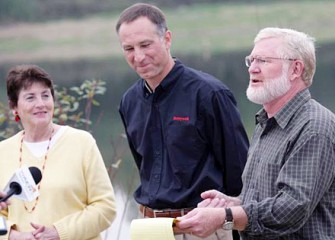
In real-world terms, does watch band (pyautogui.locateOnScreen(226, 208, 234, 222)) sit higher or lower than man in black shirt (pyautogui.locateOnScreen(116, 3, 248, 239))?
lower

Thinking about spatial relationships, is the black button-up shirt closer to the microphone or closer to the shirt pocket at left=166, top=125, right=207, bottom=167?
the shirt pocket at left=166, top=125, right=207, bottom=167

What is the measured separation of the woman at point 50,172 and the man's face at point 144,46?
0.52m

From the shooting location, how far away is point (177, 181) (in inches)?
190

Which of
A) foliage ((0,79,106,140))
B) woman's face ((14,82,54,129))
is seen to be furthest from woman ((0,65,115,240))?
foliage ((0,79,106,140))

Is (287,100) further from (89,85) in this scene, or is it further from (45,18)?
(45,18)

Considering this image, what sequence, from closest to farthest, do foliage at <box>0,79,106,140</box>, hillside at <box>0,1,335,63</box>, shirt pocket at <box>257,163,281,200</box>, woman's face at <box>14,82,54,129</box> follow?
shirt pocket at <box>257,163,281,200</box> < woman's face at <box>14,82,54,129</box> < foliage at <box>0,79,106,140</box> < hillside at <box>0,1,335,63</box>

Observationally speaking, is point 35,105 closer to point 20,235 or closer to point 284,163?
point 20,235

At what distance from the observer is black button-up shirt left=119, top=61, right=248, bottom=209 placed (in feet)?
15.8

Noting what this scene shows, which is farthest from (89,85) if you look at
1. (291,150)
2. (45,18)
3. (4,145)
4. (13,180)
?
(45,18)

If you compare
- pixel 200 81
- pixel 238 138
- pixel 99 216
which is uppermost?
pixel 200 81

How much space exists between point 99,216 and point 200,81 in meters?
0.86

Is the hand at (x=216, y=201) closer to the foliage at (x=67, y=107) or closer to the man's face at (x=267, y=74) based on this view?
the man's face at (x=267, y=74)

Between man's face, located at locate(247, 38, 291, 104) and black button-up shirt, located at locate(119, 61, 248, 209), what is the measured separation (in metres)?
0.66

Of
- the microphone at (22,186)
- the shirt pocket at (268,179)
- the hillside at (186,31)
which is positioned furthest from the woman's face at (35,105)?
the hillside at (186,31)
